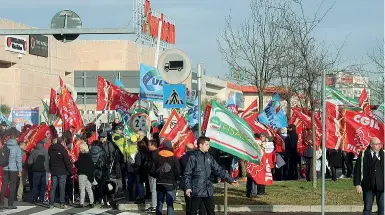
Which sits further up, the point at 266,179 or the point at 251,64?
the point at 251,64

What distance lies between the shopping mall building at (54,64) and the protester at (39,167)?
129ft

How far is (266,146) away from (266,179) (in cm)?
131

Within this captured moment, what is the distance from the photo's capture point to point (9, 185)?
19906mm

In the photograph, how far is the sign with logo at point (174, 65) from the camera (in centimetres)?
1709

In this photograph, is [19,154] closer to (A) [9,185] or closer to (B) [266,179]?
(A) [9,185]

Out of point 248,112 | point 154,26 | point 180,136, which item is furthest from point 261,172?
point 154,26

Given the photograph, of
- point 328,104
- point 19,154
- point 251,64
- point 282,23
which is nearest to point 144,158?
point 19,154

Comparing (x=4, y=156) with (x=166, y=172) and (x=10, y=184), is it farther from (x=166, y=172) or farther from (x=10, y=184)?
(x=166, y=172)

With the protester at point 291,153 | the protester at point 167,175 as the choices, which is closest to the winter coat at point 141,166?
the protester at point 167,175

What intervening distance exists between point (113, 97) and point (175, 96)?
13.7m

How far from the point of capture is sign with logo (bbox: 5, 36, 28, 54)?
251ft

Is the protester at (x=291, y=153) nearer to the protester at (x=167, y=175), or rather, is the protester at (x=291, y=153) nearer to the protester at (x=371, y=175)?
the protester at (x=167, y=175)

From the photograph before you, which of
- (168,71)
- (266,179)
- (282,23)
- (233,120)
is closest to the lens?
(233,120)

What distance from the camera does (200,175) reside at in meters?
13.6
